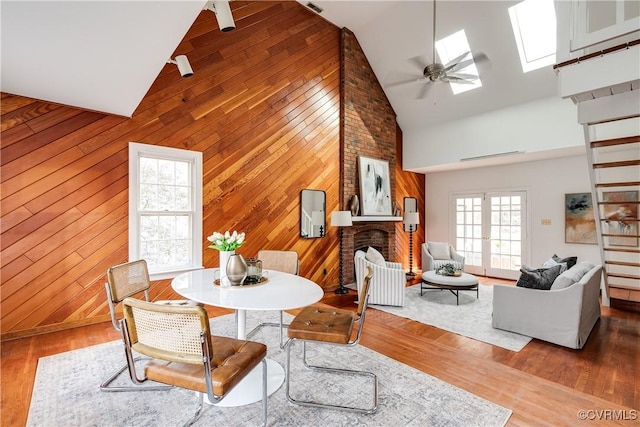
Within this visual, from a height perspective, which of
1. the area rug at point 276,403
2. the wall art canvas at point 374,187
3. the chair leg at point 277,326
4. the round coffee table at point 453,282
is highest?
the wall art canvas at point 374,187

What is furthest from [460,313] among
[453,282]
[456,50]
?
[456,50]

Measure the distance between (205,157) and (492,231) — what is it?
6025 millimetres

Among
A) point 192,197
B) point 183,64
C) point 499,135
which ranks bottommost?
point 192,197

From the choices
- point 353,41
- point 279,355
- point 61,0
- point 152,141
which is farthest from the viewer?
point 353,41

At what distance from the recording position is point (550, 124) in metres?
5.05

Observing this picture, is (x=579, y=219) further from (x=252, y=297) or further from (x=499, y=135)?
(x=252, y=297)

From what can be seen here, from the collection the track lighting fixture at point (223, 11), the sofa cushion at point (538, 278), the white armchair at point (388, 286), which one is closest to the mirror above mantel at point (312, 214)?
the white armchair at point (388, 286)

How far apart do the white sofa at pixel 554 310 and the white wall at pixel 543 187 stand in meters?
2.34

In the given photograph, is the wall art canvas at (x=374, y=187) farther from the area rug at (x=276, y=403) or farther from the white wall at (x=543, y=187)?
the area rug at (x=276, y=403)

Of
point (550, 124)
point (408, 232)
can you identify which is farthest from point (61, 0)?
point (408, 232)

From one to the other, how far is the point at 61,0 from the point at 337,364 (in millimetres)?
3212

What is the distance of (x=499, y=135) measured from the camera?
568 cm

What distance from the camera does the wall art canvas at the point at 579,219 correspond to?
17.6ft

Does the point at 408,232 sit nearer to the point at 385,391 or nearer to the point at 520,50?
the point at 520,50
